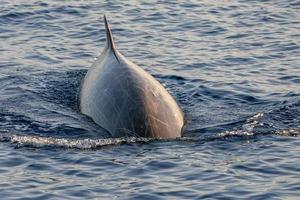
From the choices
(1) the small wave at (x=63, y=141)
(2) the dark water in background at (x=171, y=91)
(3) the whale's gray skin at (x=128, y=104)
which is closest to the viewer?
(2) the dark water in background at (x=171, y=91)

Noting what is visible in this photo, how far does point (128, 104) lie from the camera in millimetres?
14461


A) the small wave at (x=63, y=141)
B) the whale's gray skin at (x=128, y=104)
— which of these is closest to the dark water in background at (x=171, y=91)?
the small wave at (x=63, y=141)

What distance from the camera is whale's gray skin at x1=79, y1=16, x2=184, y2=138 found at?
14117 mm

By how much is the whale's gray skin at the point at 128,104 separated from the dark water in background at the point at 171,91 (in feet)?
0.84

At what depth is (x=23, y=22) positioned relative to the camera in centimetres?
2488

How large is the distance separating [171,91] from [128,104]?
3593 millimetres

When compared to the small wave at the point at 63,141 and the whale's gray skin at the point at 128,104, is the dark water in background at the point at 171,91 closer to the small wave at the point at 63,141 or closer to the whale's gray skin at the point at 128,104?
the small wave at the point at 63,141

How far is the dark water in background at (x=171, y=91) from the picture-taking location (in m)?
12.5

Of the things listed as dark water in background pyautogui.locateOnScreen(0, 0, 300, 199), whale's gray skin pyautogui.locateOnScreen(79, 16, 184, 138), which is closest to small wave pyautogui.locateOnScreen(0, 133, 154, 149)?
dark water in background pyautogui.locateOnScreen(0, 0, 300, 199)

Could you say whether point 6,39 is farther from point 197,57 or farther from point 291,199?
point 291,199

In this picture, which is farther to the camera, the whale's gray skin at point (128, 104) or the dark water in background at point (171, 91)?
the whale's gray skin at point (128, 104)

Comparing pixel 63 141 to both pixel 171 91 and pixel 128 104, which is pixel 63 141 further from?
pixel 171 91

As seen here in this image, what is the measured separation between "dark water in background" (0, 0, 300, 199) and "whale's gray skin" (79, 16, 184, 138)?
0.26 meters

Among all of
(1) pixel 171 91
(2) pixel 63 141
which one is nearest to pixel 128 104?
(2) pixel 63 141
